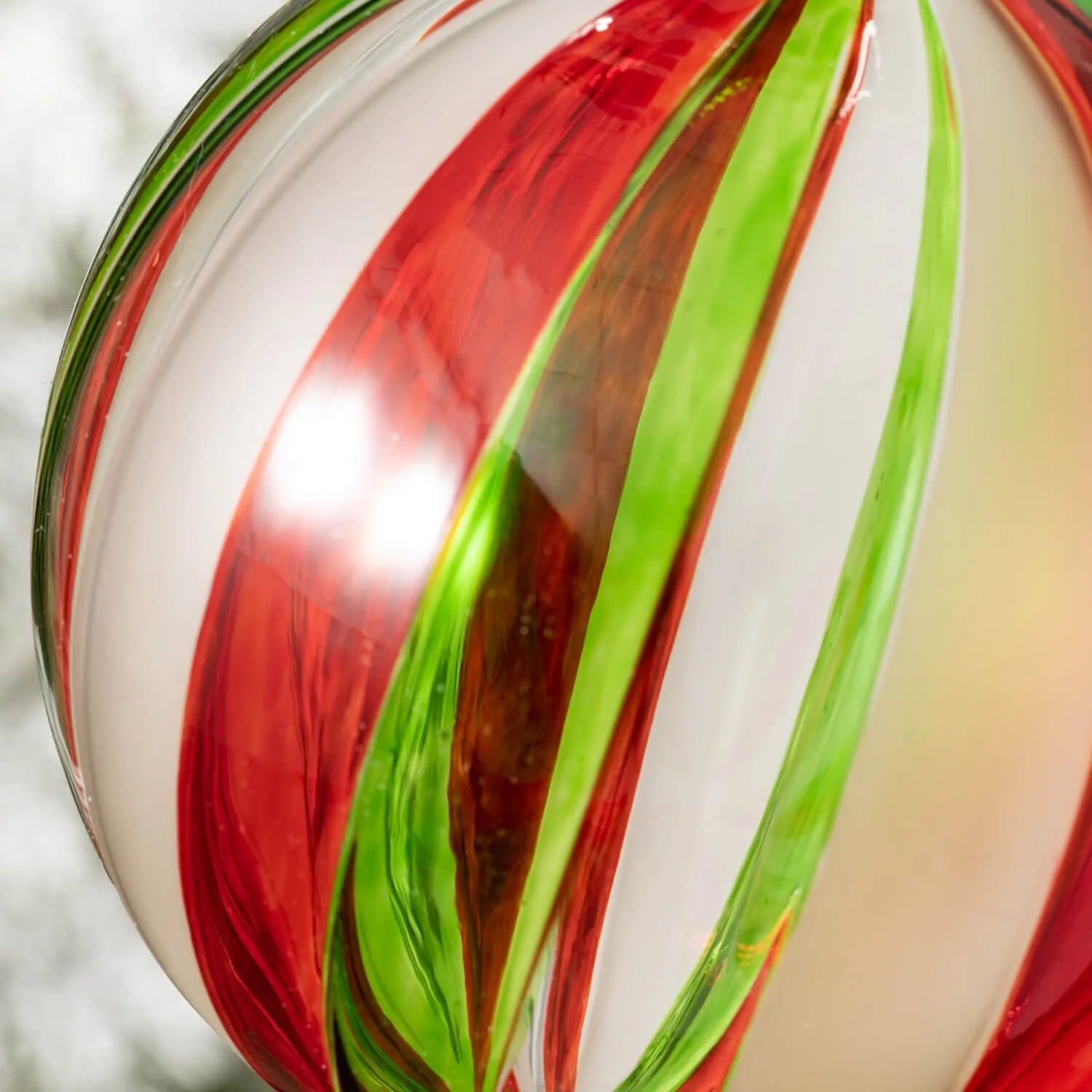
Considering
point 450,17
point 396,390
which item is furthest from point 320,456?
point 450,17

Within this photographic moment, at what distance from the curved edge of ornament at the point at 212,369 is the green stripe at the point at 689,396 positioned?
2.4 inches

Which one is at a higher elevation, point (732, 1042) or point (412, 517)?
point (412, 517)

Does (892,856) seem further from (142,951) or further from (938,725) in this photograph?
(142,951)

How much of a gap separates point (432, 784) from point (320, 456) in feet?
0.26

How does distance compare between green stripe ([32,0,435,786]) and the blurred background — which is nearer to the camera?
green stripe ([32,0,435,786])

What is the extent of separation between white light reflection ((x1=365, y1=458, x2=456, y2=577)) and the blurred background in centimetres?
41

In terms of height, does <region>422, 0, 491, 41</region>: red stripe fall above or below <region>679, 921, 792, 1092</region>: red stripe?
above

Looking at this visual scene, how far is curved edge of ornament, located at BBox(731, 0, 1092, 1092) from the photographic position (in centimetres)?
29

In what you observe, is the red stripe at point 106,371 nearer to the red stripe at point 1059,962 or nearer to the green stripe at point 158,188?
the green stripe at point 158,188

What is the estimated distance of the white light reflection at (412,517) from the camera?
0.99 ft

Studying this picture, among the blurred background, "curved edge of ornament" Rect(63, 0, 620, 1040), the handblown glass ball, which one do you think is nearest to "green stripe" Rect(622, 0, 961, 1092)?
the handblown glass ball

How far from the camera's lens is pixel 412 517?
0.30 metres

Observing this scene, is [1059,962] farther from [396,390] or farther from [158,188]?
[158,188]

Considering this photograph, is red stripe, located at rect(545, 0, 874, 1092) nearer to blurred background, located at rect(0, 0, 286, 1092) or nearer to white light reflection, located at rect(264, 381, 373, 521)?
white light reflection, located at rect(264, 381, 373, 521)
